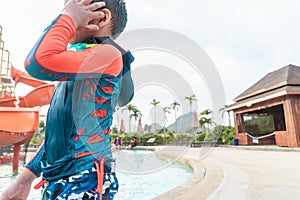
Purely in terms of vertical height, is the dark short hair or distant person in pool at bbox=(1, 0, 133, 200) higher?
the dark short hair

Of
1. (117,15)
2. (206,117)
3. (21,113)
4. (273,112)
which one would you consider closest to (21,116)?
(21,113)

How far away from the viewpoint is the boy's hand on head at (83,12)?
0.69 meters

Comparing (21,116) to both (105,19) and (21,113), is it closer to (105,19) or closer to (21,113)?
(21,113)

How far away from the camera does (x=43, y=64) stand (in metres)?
0.63

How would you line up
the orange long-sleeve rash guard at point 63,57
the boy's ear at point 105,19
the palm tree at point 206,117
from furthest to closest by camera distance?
the palm tree at point 206,117 < the boy's ear at point 105,19 < the orange long-sleeve rash guard at point 63,57

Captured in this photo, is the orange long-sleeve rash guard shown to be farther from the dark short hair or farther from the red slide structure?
the red slide structure

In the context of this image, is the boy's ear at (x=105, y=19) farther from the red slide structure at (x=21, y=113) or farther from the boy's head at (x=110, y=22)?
the red slide structure at (x=21, y=113)

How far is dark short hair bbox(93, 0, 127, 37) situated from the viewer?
0.81 m

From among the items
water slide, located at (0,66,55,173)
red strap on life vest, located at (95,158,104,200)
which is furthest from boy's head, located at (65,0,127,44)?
water slide, located at (0,66,55,173)

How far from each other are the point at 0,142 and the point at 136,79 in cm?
568

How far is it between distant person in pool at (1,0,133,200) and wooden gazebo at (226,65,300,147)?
13.4 meters

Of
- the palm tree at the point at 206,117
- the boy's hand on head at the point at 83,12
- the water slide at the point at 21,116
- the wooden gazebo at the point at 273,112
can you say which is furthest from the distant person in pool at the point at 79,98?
the wooden gazebo at the point at 273,112

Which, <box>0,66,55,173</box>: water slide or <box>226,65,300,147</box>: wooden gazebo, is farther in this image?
<box>226,65,300,147</box>: wooden gazebo

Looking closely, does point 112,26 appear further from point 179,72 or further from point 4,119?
point 4,119
